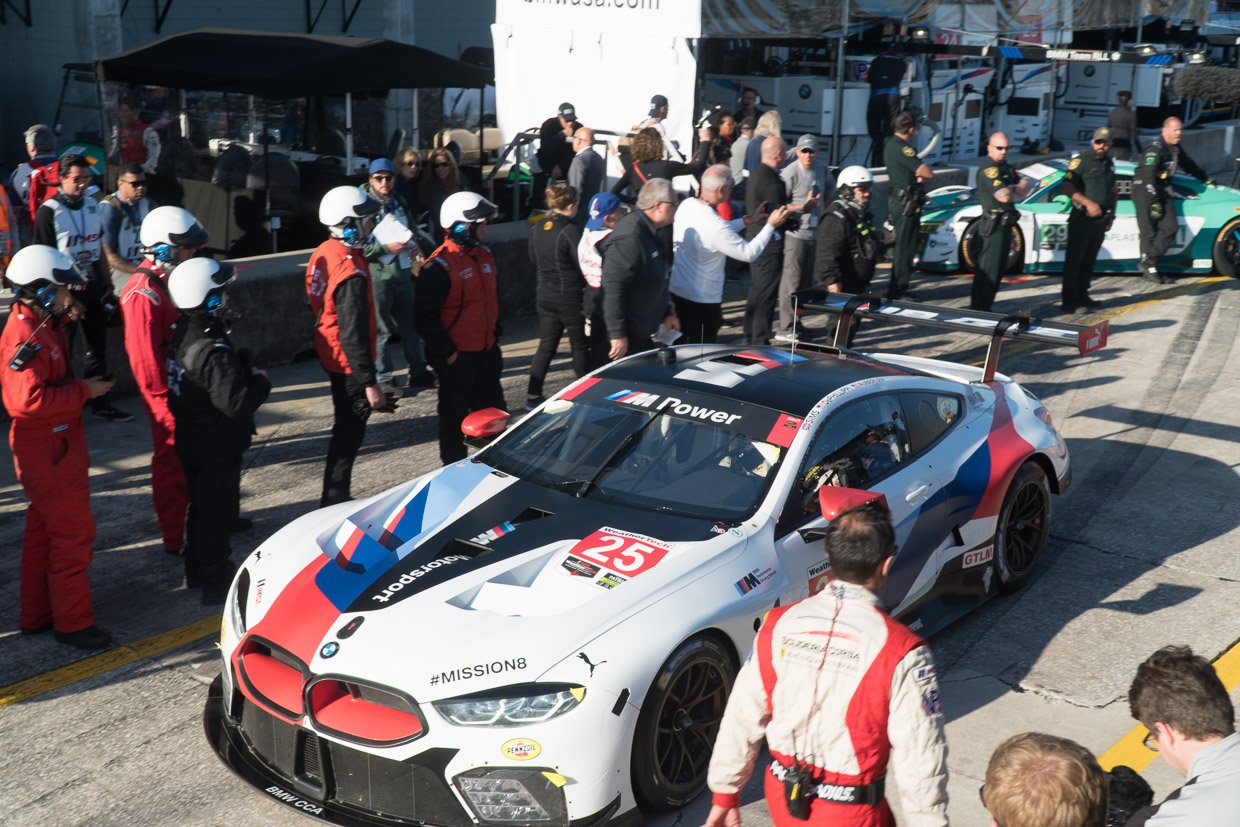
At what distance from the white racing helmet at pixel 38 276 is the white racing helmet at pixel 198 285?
0.48m

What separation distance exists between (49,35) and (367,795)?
20940 millimetres

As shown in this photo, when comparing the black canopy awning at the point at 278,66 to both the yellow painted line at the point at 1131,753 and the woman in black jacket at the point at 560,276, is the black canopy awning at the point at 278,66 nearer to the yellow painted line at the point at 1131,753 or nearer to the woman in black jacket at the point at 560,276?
the woman in black jacket at the point at 560,276

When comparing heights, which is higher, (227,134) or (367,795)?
(227,134)

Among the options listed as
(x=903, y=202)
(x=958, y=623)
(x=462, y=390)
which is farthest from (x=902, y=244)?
(x=958, y=623)

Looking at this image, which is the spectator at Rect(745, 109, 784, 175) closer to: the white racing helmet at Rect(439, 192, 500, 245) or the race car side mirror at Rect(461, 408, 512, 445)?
the white racing helmet at Rect(439, 192, 500, 245)

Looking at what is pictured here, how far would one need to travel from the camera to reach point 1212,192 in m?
14.5

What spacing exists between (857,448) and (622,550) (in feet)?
4.58

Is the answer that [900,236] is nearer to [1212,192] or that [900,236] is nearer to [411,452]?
[1212,192]

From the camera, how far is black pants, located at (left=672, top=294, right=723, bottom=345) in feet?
31.3

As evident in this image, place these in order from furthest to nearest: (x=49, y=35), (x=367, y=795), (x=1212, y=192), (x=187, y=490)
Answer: (x=49, y=35), (x=1212, y=192), (x=187, y=490), (x=367, y=795)

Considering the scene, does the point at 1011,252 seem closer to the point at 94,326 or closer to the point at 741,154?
the point at 741,154

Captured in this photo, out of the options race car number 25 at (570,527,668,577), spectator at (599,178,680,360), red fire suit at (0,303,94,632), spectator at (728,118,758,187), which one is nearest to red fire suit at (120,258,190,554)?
red fire suit at (0,303,94,632)

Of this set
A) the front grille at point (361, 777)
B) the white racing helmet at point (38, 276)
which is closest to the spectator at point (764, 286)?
the white racing helmet at point (38, 276)

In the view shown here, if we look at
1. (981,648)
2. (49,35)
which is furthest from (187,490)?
(49,35)
